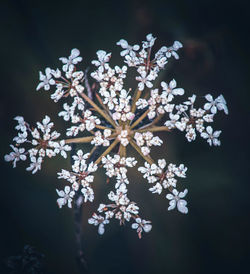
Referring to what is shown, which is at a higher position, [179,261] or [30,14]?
[30,14]

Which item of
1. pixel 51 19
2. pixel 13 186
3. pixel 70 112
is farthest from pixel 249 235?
pixel 51 19

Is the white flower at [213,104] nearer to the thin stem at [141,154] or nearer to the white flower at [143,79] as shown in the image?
the white flower at [143,79]

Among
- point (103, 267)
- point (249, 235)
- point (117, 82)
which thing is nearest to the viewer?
point (117, 82)

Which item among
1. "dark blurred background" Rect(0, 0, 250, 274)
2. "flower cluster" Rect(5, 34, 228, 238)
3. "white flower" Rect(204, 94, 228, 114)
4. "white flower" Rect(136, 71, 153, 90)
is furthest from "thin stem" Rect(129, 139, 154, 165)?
"dark blurred background" Rect(0, 0, 250, 274)

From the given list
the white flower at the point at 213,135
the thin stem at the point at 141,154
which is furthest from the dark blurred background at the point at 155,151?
the thin stem at the point at 141,154

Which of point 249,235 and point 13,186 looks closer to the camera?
point 249,235

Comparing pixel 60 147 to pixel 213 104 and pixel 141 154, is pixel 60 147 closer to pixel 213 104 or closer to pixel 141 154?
pixel 141 154

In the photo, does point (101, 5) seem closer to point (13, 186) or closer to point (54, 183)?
point (54, 183)

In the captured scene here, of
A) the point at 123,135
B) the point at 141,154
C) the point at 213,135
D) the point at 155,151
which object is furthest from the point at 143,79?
the point at 155,151
